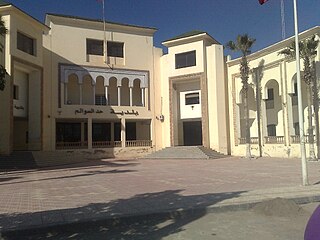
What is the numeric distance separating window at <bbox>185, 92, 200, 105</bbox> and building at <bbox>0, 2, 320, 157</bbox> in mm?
→ 104

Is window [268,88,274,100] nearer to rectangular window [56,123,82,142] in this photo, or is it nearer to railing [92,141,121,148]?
railing [92,141,121,148]

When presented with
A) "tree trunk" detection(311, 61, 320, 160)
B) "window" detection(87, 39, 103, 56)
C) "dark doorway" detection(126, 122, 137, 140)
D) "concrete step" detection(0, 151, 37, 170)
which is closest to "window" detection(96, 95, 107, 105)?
"dark doorway" detection(126, 122, 137, 140)

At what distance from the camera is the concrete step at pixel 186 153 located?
104ft

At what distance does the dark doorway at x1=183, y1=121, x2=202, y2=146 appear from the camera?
37.4 metres

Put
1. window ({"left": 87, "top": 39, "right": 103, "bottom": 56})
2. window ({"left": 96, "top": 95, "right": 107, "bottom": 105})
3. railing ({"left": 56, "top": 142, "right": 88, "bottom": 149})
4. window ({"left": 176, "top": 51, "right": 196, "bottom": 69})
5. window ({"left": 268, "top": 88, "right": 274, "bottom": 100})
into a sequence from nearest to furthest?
window ({"left": 268, "top": 88, "right": 274, "bottom": 100}), railing ({"left": 56, "top": 142, "right": 88, "bottom": 149}), window ({"left": 87, "top": 39, "right": 103, "bottom": 56}), window ({"left": 176, "top": 51, "right": 196, "bottom": 69}), window ({"left": 96, "top": 95, "right": 107, "bottom": 105})

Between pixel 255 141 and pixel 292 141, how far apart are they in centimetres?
426

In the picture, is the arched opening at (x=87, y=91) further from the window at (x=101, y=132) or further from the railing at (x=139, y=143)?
the railing at (x=139, y=143)

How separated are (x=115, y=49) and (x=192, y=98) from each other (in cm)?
934

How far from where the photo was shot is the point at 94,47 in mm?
35719

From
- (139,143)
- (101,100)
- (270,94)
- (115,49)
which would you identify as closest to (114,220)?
(270,94)

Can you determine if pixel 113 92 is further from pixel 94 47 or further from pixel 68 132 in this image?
pixel 68 132

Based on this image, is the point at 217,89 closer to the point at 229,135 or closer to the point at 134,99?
the point at 229,135

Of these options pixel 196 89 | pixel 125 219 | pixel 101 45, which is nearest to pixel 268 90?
pixel 196 89

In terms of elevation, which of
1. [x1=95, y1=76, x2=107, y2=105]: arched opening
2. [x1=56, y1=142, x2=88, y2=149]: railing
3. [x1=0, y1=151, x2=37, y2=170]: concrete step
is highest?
[x1=95, y1=76, x2=107, y2=105]: arched opening
